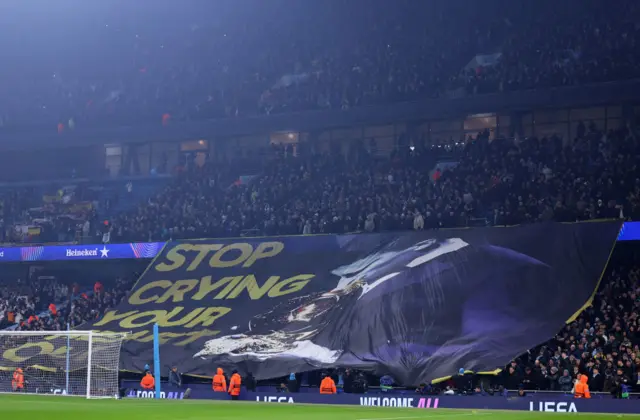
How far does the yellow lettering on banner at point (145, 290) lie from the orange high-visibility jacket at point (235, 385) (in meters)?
9.14

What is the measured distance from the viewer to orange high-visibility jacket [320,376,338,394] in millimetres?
32969

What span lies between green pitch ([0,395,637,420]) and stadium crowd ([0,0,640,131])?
24336 mm

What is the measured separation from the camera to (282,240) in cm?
4178

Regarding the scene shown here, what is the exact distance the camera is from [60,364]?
3594 cm

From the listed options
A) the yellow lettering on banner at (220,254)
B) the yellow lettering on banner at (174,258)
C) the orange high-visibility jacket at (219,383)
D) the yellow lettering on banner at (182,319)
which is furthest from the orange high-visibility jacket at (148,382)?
Result: the yellow lettering on banner at (174,258)

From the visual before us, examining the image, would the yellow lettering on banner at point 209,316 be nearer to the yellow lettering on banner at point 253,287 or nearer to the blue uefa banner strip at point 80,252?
the yellow lettering on banner at point 253,287

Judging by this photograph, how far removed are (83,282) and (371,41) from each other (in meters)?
20.8

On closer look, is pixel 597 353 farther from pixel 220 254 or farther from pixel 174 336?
pixel 220 254

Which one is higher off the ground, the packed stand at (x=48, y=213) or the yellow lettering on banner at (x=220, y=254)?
the packed stand at (x=48, y=213)

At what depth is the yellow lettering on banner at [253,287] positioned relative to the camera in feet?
130

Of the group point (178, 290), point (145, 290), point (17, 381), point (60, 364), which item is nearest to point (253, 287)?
point (178, 290)

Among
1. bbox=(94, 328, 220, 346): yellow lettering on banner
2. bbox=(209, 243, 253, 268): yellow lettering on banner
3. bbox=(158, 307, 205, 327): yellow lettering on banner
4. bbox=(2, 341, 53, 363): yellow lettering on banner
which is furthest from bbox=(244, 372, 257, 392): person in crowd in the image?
bbox=(209, 243, 253, 268): yellow lettering on banner

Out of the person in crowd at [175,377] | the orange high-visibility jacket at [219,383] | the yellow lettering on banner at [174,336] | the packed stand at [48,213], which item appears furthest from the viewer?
the packed stand at [48,213]

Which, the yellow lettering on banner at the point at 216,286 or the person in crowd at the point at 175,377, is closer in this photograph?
the person in crowd at the point at 175,377
